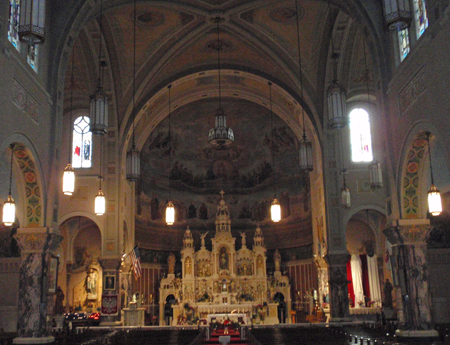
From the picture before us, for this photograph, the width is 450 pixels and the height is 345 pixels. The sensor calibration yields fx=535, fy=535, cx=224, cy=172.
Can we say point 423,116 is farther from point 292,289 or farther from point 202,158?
point 202,158

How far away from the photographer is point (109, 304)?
26.6 m

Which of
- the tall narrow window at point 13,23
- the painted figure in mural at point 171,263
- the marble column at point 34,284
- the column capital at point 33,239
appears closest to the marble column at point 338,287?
the painted figure in mural at point 171,263

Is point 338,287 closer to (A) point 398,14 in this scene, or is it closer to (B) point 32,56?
(A) point 398,14

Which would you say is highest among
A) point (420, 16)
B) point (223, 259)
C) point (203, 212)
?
point (420, 16)

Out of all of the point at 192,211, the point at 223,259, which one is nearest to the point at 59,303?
the point at 223,259

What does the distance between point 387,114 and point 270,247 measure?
2083cm

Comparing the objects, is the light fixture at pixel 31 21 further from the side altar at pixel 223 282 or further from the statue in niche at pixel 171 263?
the statue in niche at pixel 171 263

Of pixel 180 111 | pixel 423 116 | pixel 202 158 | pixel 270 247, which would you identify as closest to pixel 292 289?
pixel 270 247

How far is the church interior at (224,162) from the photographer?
16.1 metres

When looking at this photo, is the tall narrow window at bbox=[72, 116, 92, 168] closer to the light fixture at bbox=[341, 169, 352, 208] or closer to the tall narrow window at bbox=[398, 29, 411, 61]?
the light fixture at bbox=[341, 169, 352, 208]

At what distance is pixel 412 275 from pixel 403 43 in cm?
718

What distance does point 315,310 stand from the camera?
2991 centimetres

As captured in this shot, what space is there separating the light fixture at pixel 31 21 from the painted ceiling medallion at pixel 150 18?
44.3ft

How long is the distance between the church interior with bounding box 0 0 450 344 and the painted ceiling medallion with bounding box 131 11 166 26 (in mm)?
123
